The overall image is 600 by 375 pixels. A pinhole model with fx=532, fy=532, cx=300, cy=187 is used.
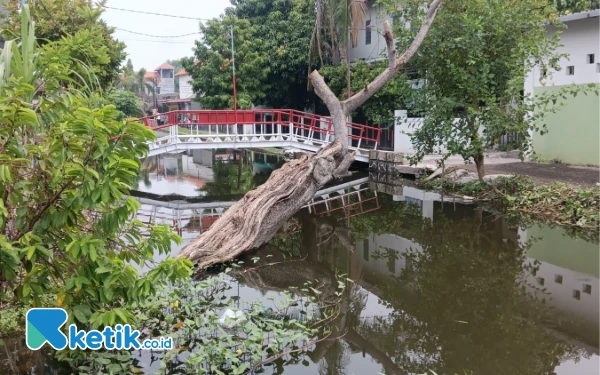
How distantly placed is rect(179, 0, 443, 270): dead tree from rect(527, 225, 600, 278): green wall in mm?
3494

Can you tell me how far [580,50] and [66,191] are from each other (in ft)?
43.2

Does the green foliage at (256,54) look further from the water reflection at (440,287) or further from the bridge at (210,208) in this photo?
the water reflection at (440,287)

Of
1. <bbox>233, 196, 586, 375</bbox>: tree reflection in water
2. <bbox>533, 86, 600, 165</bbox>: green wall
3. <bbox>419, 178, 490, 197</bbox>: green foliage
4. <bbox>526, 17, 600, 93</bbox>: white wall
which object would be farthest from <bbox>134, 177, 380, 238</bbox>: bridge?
<bbox>526, 17, 600, 93</bbox>: white wall

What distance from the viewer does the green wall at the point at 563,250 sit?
7035 mm

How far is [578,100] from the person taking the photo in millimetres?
12945

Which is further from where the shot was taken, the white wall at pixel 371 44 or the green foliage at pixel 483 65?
the white wall at pixel 371 44

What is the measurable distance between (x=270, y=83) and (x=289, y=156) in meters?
4.18

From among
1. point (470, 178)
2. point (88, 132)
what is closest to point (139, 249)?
point (88, 132)

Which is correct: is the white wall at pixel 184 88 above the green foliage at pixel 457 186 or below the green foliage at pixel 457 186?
above

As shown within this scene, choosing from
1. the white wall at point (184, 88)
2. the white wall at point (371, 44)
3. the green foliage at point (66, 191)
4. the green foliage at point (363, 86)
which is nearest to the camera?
the green foliage at point (66, 191)

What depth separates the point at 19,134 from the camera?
3266 millimetres

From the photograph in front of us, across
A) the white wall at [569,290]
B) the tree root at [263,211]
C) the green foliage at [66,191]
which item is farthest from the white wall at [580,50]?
the green foliage at [66,191]

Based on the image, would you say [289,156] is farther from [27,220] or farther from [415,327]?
[27,220]

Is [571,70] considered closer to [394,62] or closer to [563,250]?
[394,62]
